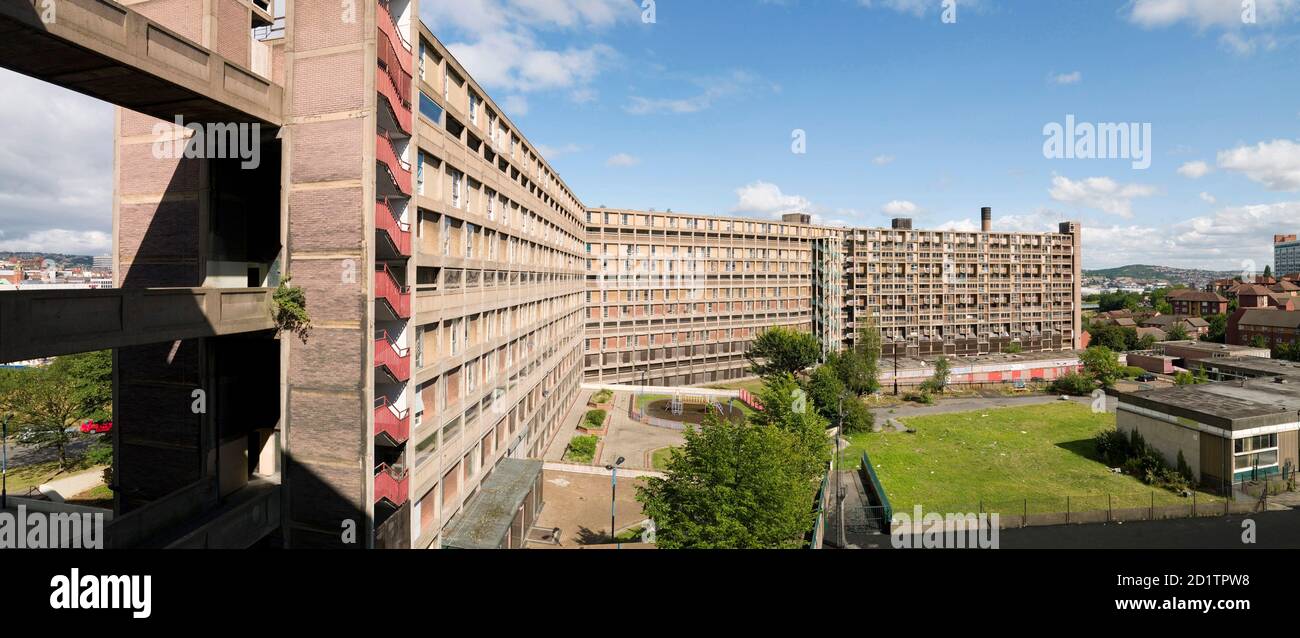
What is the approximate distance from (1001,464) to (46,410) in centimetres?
6770

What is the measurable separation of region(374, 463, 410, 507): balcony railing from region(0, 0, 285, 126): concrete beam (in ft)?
36.7

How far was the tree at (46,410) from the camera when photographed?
124 ft

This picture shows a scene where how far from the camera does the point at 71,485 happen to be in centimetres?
3359

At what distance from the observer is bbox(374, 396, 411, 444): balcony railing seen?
1722cm

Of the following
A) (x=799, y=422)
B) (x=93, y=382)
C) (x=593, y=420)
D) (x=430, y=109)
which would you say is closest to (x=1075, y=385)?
(x=799, y=422)

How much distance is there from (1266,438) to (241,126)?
55626 mm

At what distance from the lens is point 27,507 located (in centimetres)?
1955

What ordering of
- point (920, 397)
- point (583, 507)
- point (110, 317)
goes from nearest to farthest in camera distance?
1. point (110, 317)
2. point (583, 507)
3. point (920, 397)

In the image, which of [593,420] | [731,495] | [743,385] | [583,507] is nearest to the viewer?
[731,495]

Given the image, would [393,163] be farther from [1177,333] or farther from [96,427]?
[1177,333]

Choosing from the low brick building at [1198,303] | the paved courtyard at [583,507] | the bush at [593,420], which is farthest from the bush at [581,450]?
the low brick building at [1198,303]
